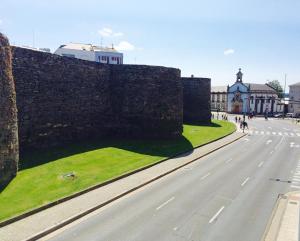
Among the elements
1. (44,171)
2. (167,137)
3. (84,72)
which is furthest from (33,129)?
(167,137)

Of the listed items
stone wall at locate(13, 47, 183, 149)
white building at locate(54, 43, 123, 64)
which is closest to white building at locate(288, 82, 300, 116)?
white building at locate(54, 43, 123, 64)

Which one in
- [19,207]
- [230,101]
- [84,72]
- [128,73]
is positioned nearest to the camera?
[19,207]

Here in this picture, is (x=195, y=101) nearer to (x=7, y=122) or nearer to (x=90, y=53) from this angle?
(x=90, y=53)

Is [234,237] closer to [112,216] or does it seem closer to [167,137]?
[112,216]

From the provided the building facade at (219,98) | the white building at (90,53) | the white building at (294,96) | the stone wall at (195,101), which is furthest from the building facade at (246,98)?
the stone wall at (195,101)

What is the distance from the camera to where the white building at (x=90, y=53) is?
75750 mm

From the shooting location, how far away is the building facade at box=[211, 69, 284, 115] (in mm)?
106650

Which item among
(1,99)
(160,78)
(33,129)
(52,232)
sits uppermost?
(160,78)

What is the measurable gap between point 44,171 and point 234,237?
43.7ft

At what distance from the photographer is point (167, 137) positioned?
37.1 metres

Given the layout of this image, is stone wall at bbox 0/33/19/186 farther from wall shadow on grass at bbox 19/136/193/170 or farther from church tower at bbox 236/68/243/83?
church tower at bbox 236/68/243/83

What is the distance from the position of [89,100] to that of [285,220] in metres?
22.8

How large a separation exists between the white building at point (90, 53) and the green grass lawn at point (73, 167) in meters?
48.5

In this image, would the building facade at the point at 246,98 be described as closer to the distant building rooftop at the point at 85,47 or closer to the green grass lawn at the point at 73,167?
the distant building rooftop at the point at 85,47
